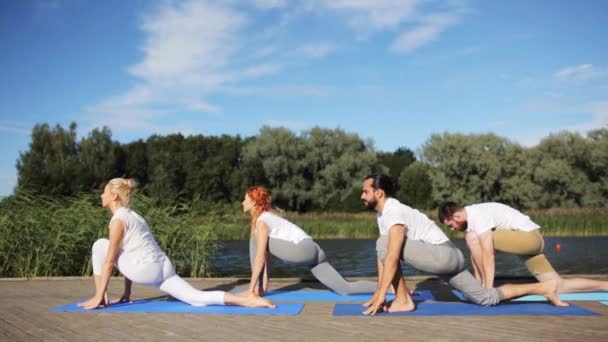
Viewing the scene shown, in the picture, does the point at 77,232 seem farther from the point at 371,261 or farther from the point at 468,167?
the point at 468,167

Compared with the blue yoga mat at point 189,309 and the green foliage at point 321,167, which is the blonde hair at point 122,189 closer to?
the blue yoga mat at point 189,309

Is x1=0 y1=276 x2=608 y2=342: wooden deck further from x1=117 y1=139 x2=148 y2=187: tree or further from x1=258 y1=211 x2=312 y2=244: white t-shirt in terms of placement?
x1=117 y1=139 x2=148 y2=187: tree

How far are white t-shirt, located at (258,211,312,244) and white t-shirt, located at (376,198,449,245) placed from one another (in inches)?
44.0

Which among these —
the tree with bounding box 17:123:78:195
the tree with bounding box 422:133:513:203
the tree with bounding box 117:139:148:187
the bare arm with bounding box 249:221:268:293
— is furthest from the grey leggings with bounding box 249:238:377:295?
the tree with bounding box 117:139:148:187

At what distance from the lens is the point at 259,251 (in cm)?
592

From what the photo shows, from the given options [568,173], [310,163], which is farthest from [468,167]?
[310,163]

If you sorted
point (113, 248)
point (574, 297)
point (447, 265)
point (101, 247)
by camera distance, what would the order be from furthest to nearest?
point (574, 297) < point (101, 247) < point (113, 248) < point (447, 265)

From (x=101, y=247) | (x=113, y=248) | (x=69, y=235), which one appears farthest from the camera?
(x=69, y=235)

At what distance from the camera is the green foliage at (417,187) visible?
45.6m

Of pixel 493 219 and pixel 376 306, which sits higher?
pixel 493 219

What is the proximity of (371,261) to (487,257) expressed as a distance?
1053 centimetres

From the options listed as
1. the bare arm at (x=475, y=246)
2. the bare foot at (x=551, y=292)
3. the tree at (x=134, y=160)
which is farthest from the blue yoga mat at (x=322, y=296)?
the tree at (x=134, y=160)

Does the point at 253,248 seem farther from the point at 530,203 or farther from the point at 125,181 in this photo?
the point at 530,203

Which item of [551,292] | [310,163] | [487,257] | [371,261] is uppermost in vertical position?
[310,163]
